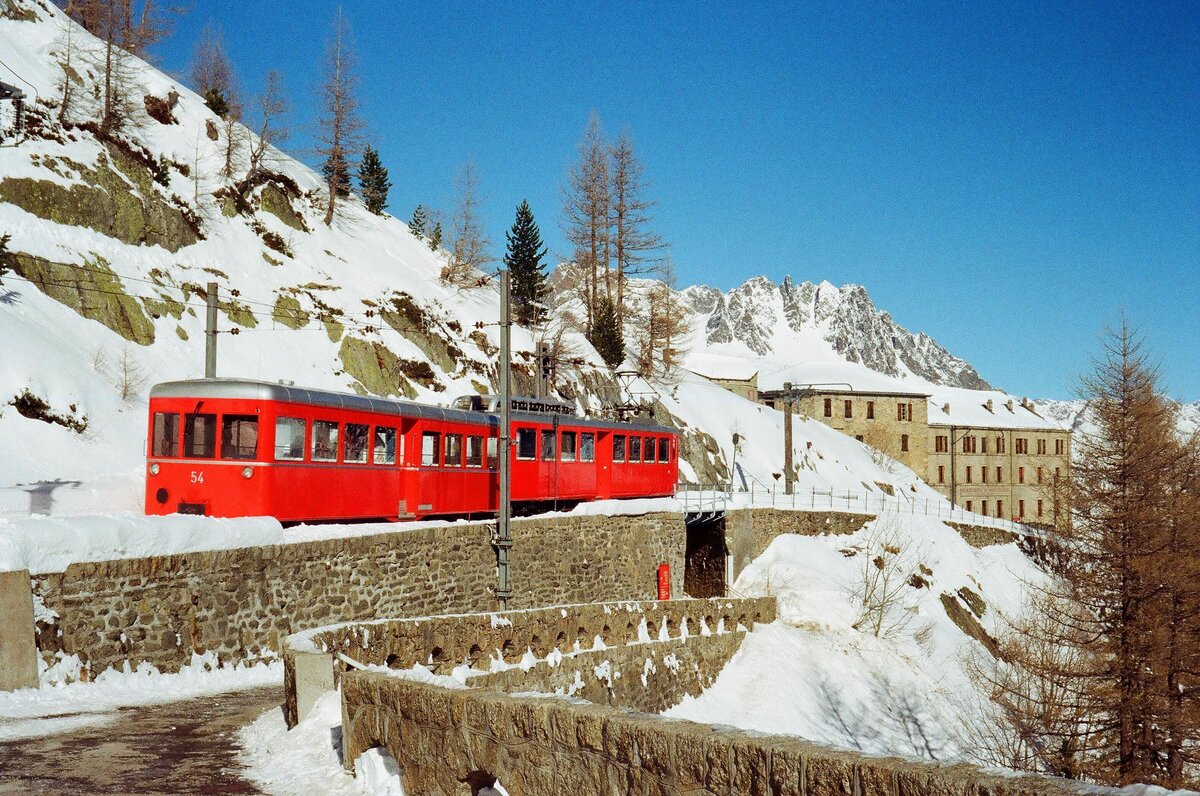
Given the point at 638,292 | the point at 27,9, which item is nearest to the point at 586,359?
the point at 638,292

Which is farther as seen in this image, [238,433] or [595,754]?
[238,433]

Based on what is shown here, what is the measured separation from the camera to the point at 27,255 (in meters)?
28.0

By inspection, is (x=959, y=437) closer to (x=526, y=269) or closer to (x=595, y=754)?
(x=526, y=269)

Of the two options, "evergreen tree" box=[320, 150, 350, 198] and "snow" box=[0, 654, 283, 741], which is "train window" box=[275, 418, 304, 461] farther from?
"evergreen tree" box=[320, 150, 350, 198]

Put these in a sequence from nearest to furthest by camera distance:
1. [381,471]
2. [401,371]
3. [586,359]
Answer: [381,471], [401,371], [586,359]

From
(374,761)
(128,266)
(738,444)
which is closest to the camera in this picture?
(374,761)

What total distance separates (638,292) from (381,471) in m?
44.7

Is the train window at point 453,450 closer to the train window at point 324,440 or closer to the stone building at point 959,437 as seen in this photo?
the train window at point 324,440

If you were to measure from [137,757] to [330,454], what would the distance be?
962 centimetres

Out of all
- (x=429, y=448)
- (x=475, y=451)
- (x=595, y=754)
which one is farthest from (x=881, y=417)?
(x=595, y=754)

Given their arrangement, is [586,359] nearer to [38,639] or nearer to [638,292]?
[638,292]

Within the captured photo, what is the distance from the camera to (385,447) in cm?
1908

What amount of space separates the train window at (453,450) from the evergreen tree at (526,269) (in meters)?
34.9

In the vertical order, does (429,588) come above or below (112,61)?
below
